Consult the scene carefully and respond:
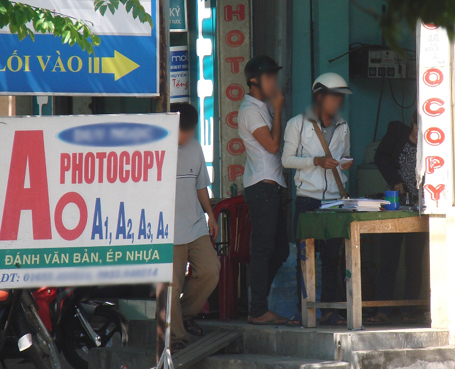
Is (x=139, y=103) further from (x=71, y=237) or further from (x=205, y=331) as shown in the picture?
(x=71, y=237)

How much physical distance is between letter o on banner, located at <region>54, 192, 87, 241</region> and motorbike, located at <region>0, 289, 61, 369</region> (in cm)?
212

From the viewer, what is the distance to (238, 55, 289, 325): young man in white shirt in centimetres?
624

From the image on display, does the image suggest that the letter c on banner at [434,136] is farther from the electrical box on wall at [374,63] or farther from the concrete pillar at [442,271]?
the electrical box on wall at [374,63]

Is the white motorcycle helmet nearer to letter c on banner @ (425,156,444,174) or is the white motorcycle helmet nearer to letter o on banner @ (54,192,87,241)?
letter c on banner @ (425,156,444,174)

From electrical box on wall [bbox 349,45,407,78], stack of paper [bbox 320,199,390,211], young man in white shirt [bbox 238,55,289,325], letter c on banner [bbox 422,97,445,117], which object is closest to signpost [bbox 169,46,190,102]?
electrical box on wall [bbox 349,45,407,78]

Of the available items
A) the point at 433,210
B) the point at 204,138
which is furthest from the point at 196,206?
the point at 204,138

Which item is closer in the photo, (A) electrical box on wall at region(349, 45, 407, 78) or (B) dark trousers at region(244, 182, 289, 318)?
(B) dark trousers at region(244, 182, 289, 318)

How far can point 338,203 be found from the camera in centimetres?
582

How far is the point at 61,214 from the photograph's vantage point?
179 inches

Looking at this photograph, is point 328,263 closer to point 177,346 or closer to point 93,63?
point 177,346

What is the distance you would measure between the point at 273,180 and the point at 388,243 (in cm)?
115

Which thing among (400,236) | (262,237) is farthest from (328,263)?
(400,236)

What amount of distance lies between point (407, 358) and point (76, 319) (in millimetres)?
3485

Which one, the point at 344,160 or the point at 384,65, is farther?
the point at 384,65
